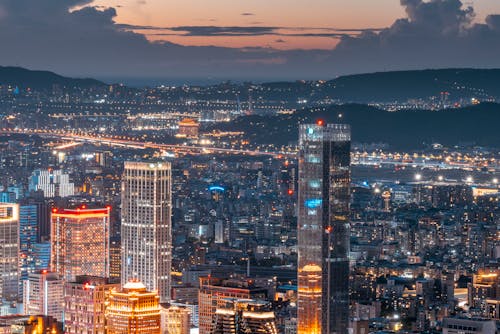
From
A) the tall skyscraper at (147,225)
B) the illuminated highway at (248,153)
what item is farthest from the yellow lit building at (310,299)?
the illuminated highway at (248,153)

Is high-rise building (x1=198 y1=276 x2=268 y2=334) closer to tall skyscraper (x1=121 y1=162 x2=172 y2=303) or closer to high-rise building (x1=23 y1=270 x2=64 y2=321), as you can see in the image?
tall skyscraper (x1=121 y1=162 x2=172 y2=303)

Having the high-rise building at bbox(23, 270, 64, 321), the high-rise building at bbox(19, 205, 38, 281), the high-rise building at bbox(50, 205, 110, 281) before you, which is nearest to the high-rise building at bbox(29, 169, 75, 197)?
the high-rise building at bbox(19, 205, 38, 281)

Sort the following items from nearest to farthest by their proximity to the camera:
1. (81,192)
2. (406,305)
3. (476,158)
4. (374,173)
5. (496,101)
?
(406,305) → (81,192) → (374,173) → (476,158) → (496,101)

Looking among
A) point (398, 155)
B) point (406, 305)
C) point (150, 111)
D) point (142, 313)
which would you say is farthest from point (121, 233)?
point (150, 111)

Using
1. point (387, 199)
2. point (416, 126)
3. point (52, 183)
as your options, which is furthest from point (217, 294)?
point (416, 126)

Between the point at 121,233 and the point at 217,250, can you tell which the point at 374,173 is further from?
the point at 121,233

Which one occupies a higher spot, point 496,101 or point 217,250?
point 496,101

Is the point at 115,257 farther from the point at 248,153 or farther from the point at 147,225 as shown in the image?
the point at 248,153
